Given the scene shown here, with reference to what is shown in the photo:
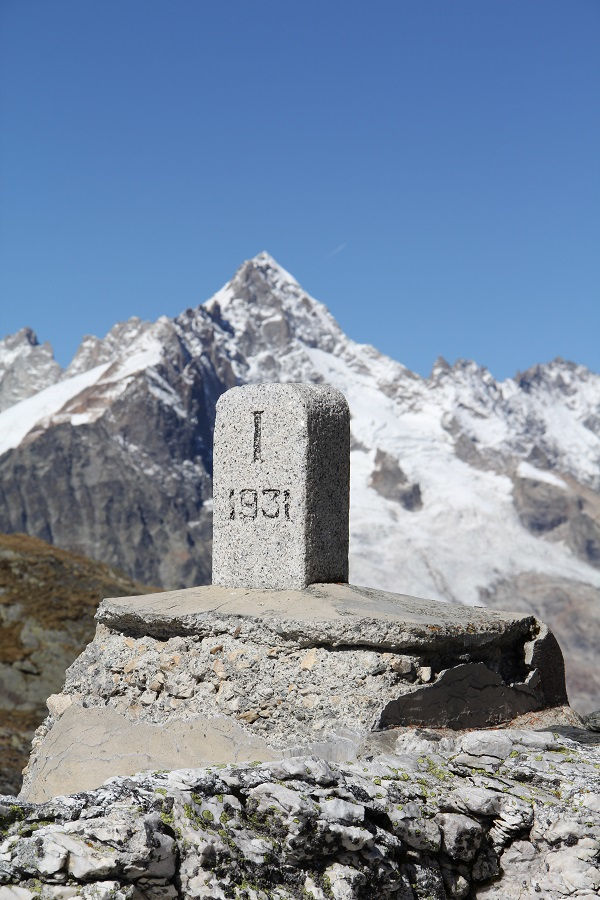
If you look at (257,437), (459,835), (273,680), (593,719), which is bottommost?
(459,835)

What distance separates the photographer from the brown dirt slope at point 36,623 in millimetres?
21906

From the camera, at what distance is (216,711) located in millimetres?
10117

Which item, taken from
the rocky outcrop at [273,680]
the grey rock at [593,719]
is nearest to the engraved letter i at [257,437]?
the rocky outcrop at [273,680]

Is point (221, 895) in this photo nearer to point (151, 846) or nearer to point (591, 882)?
point (151, 846)

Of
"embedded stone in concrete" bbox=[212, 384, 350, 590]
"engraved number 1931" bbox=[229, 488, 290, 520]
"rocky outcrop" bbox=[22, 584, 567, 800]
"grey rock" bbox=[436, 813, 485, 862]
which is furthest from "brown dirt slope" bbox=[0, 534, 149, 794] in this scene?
"grey rock" bbox=[436, 813, 485, 862]

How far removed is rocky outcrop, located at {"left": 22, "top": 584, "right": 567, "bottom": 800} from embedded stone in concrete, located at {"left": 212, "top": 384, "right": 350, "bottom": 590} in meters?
0.48

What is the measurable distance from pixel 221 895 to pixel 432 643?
4394 millimetres

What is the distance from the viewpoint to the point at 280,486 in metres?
11.8

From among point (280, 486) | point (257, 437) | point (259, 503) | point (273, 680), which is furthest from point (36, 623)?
point (273, 680)

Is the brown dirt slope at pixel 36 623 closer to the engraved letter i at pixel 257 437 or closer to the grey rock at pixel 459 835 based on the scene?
the engraved letter i at pixel 257 437

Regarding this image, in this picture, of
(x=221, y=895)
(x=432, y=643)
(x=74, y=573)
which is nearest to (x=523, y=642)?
(x=432, y=643)

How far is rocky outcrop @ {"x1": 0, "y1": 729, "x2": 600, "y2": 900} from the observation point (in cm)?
596

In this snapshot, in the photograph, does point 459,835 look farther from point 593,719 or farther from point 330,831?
point 593,719

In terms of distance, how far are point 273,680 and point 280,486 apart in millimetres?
2552
